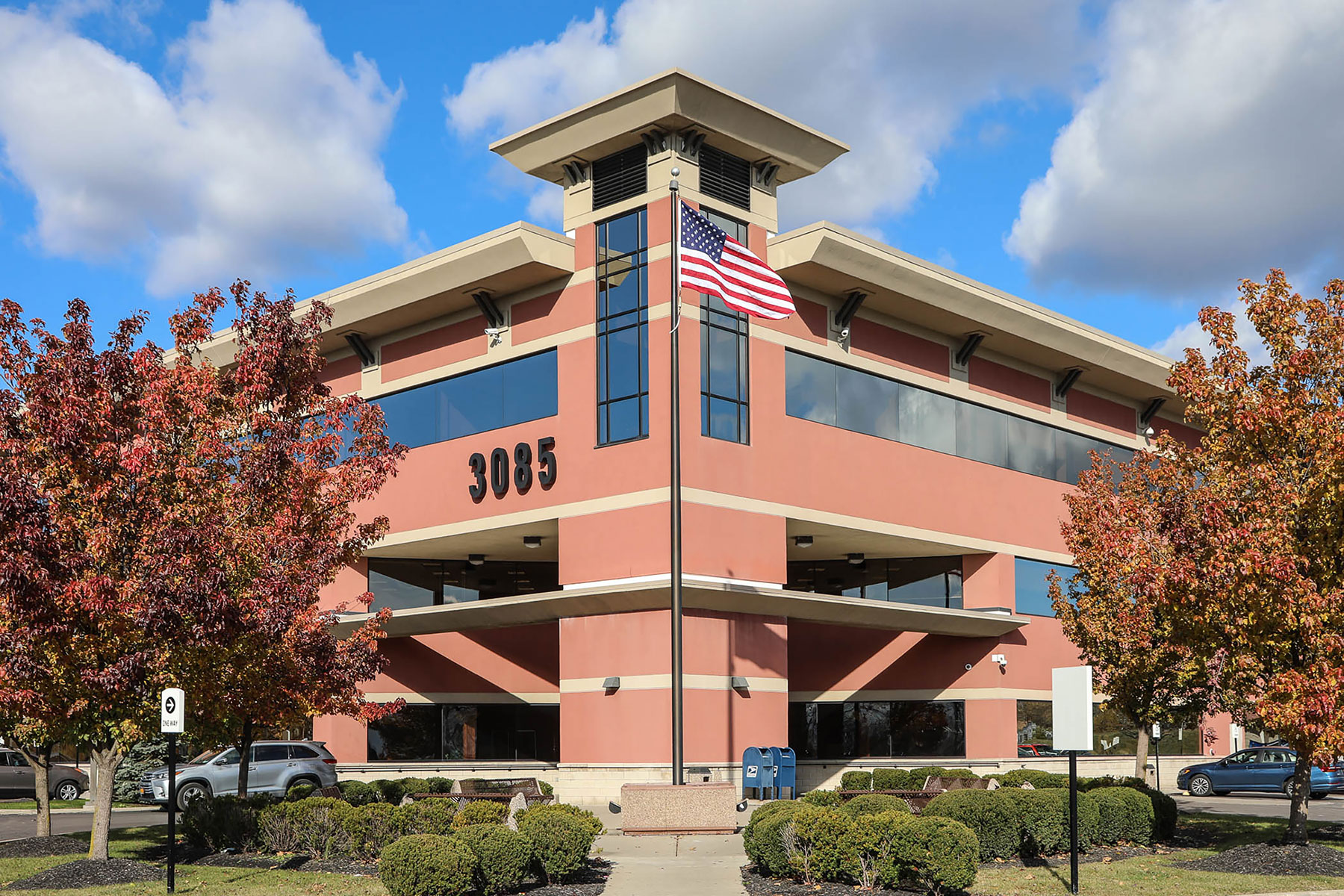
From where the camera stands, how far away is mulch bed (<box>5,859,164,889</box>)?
15531 millimetres

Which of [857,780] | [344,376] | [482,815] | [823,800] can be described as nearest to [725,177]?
[344,376]

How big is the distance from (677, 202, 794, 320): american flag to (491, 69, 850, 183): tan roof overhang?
22.2 ft

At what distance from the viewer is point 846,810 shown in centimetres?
1681

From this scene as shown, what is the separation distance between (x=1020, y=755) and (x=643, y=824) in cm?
1780

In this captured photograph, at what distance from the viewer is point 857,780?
30828mm

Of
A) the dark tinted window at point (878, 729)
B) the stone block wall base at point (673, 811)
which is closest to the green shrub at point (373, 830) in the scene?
the stone block wall base at point (673, 811)

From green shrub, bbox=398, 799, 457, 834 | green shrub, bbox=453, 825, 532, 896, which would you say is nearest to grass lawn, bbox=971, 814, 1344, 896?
green shrub, bbox=453, 825, 532, 896

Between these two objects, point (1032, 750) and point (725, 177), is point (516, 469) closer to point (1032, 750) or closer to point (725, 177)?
point (725, 177)

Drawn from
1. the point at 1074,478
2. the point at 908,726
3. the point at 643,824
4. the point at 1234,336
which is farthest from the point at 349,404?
the point at 1074,478

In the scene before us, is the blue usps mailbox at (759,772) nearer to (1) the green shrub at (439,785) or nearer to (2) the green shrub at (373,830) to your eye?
(1) the green shrub at (439,785)

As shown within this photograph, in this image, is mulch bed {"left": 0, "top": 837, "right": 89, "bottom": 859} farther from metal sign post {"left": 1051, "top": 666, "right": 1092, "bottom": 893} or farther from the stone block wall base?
metal sign post {"left": 1051, "top": 666, "right": 1092, "bottom": 893}

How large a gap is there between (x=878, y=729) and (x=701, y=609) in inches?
372

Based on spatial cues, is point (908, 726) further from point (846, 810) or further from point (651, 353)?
A: point (846, 810)

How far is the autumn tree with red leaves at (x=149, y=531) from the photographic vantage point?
15.6 meters
